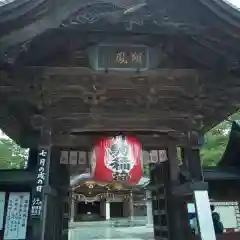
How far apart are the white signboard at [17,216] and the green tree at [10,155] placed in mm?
7050

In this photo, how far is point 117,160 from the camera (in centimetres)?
450

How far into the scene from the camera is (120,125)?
16.5 ft

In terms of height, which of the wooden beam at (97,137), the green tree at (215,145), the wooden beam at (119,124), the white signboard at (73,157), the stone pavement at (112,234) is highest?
the green tree at (215,145)

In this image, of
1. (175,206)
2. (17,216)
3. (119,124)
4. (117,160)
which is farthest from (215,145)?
(17,216)

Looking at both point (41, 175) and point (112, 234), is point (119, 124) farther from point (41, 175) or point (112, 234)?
point (112, 234)

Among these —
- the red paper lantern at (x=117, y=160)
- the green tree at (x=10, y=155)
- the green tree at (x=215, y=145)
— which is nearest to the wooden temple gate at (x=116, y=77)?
the red paper lantern at (x=117, y=160)

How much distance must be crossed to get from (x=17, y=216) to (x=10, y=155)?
8.53m

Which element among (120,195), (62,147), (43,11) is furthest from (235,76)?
(120,195)

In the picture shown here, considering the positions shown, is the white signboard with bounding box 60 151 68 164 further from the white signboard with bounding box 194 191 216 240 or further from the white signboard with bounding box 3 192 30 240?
the white signboard with bounding box 194 191 216 240

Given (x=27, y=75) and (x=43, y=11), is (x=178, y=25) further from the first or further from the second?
(x=27, y=75)

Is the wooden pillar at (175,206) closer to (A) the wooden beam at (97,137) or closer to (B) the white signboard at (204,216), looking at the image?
(A) the wooden beam at (97,137)

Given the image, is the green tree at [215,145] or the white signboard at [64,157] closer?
the white signboard at [64,157]

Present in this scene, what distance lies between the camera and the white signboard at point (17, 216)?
16.9ft

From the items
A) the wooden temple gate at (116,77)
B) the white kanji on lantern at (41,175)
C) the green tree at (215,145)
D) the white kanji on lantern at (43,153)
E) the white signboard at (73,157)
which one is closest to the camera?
the wooden temple gate at (116,77)
